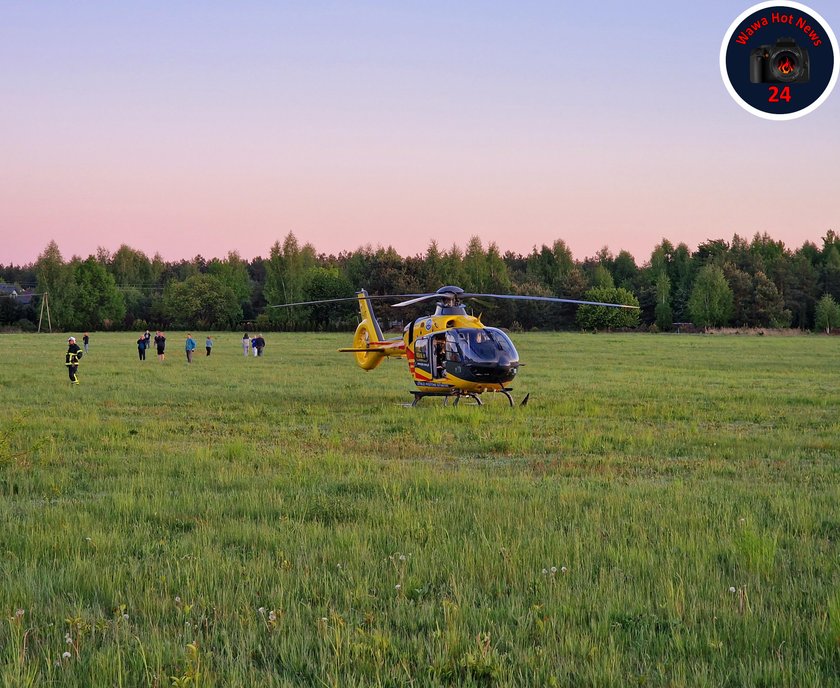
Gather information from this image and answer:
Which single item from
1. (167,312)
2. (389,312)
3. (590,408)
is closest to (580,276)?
(389,312)

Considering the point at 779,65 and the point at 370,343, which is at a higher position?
the point at 779,65

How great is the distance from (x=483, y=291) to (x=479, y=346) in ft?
307

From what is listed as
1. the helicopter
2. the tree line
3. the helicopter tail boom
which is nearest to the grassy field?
the helicopter

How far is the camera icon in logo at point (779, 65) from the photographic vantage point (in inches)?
371

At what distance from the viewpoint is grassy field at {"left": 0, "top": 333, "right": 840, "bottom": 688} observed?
4594 mm

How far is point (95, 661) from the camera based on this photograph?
456 centimetres

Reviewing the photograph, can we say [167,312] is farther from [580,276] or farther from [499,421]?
[499,421]

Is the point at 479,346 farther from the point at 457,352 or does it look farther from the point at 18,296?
the point at 18,296

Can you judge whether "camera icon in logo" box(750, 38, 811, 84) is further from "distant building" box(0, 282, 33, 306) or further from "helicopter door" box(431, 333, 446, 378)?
"distant building" box(0, 282, 33, 306)

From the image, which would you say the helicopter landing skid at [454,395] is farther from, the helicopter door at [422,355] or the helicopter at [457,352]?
the helicopter door at [422,355]

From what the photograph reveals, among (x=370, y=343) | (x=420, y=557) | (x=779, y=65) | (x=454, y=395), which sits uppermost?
(x=779, y=65)

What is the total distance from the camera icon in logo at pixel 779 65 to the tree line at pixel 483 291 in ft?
286

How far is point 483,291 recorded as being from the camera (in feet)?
370

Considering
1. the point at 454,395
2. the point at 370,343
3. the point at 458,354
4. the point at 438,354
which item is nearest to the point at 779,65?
the point at 458,354
